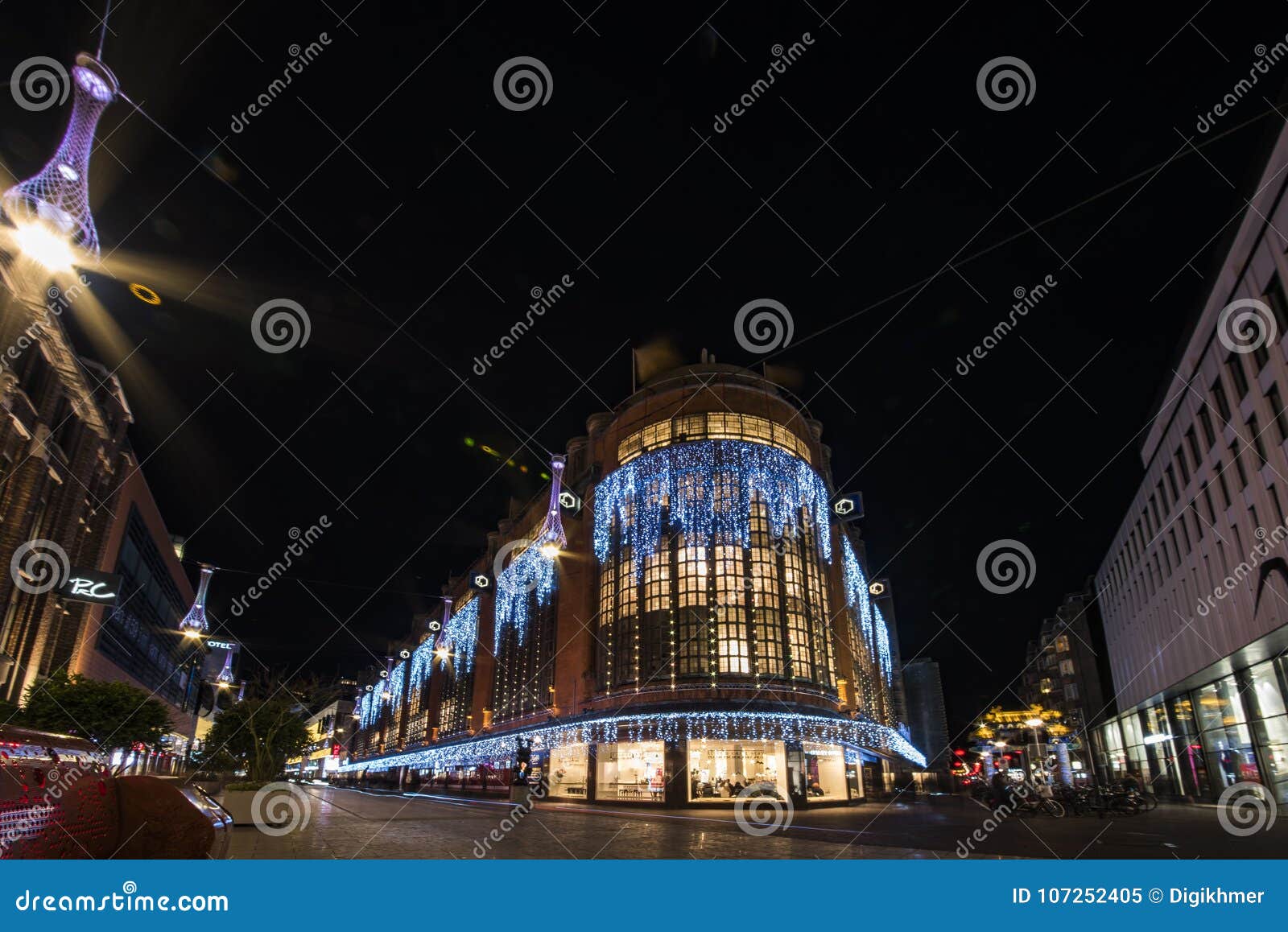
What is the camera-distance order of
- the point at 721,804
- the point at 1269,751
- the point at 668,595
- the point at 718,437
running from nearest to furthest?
the point at 1269,751
the point at 721,804
the point at 668,595
the point at 718,437

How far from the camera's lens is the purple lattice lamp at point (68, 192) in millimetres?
9188

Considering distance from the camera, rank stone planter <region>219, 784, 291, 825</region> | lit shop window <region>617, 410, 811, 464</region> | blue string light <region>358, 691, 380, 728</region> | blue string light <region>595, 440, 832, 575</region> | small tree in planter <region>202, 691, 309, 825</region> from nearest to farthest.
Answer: stone planter <region>219, 784, 291, 825</region>, small tree in planter <region>202, 691, 309, 825</region>, blue string light <region>595, 440, 832, 575</region>, lit shop window <region>617, 410, 811, 464</region>, blue string light <region>358, 691, 380, 728</region>

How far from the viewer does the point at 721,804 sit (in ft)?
116

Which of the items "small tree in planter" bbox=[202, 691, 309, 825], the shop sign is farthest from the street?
the shop sign

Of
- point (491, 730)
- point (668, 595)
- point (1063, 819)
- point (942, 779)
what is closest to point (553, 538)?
point (668, 595)

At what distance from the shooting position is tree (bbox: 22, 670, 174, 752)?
74.4 ft

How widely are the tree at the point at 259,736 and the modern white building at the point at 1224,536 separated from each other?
86.1 feet

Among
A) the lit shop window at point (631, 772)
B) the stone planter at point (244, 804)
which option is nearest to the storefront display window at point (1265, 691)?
the lit shop window at point (631, 772)

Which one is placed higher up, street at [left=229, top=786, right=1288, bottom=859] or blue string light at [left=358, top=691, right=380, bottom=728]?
blue string light at [left=358, top=691, right=380, bottom=728]

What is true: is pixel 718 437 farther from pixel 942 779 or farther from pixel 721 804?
pixel 942 779

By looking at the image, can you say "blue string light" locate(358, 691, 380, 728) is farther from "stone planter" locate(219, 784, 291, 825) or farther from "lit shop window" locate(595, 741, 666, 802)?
"stone planter" locate(219, 784, 291, 825)

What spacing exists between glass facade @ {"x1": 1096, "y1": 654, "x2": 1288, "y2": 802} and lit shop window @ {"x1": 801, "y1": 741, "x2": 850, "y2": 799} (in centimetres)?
1680

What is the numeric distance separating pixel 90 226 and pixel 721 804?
117 feet

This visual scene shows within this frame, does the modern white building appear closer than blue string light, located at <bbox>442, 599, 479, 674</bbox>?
Yes
